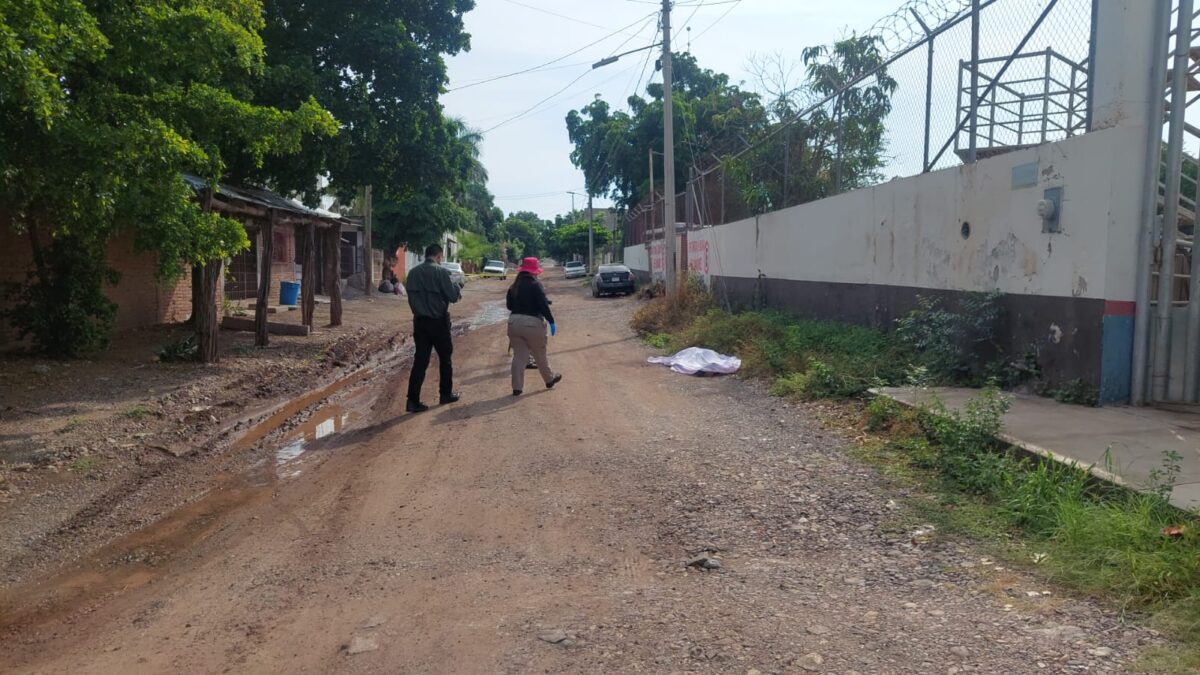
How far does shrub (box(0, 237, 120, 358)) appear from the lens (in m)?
11.0

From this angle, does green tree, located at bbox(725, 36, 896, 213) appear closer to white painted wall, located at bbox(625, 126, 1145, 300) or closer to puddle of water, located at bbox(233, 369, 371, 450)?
white painted wall, located at bbox(625, 126, 1145, 300)

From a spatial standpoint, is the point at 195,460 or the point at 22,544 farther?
the point at 195,460

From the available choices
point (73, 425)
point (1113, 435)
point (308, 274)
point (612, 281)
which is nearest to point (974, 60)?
point (1113, 435)

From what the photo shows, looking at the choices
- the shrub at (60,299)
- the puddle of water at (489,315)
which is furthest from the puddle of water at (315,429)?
the puddle of water at (489,315)

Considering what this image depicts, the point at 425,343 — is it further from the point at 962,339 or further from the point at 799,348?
the point at 962,339

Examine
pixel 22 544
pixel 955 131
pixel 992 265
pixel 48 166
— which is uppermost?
pixel 955 131

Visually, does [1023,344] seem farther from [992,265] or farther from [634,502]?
[634,502]

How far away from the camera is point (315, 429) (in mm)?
8648

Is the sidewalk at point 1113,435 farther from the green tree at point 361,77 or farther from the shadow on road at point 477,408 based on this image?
the green tree at point 361,77

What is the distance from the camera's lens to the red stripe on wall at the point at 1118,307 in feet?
22.3

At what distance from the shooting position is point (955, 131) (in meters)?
8.92

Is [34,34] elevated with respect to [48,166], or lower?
elevated

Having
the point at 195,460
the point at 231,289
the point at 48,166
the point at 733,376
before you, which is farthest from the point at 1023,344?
the point at 231,289

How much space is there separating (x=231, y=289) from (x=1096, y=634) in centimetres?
2226
